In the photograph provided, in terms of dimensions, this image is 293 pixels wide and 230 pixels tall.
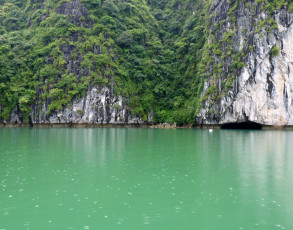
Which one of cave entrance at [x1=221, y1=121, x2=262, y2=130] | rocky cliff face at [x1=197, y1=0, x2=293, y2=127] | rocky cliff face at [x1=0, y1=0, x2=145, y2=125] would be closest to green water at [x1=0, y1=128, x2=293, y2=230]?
rocky cliff face at [x1=197, y1=0, x2=293, y2=127]

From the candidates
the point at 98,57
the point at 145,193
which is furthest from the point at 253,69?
the point at 145,193

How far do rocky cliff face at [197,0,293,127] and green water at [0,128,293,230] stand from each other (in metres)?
32.9

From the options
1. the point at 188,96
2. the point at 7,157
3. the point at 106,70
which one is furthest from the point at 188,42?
the point at 7,157

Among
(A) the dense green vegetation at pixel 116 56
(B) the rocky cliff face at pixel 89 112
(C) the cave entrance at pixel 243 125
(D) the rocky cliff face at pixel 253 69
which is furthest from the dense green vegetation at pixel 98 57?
(C) the cave entrance at pixel 243 125

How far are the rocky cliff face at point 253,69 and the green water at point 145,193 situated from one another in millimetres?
32932

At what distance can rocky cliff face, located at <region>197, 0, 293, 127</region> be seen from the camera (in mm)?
48031

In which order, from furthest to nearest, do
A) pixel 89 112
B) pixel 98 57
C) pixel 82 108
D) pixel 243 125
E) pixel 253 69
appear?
pixel 98 57 → pixel 89 112 → pixel 82 108 → pixel 243 125 → pixel 253 69

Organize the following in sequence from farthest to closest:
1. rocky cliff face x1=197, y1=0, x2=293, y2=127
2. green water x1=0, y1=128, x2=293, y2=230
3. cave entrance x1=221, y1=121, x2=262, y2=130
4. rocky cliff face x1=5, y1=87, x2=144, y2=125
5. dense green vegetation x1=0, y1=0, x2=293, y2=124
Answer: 1. rocky cliff face x1=5, y1=87, x2=144, y2=125
2. dense green vegetation x1=0, y1=0, x2=293, y2=124
3. cave entrance x1=221, y1=121, x2=262, y2=130
4. rocky cliff face x1=197, y1=0, x2=293, y2=127
5. green water x1=0, y1=128, x2=293, y2=230

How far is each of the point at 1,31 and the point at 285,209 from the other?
69.3 meters

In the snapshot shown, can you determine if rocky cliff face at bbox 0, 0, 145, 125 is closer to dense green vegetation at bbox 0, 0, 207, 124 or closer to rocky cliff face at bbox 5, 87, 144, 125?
rocky cliff face at bbox 5, 87, 144, 125

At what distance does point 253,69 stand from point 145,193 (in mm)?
43055

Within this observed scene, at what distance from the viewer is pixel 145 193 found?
1078 cm

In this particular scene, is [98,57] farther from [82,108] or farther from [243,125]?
[243,125]

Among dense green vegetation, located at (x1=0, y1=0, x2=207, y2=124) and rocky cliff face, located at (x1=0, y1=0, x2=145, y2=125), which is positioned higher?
dense green vegetation, located at (x1=0, y1=0, x2=207, y2=124)
